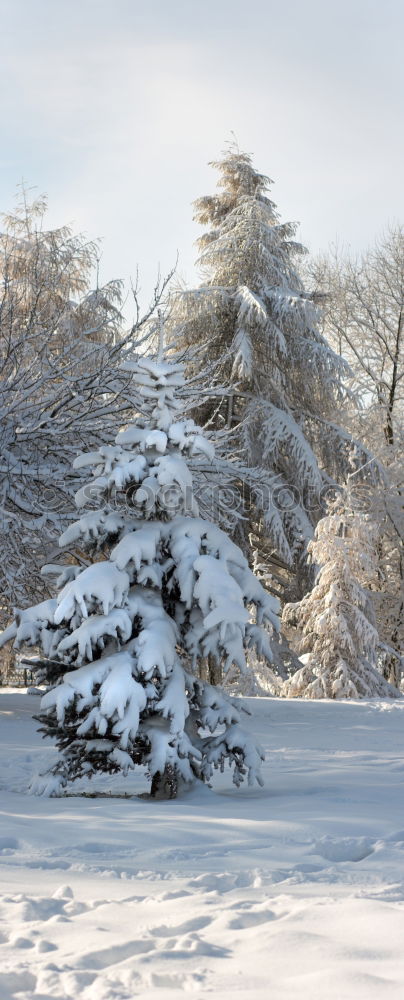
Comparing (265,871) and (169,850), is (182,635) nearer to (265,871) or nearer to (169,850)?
(169,850)

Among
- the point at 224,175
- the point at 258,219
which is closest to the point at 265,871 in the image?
the point at 258,219

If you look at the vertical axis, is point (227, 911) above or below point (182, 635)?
below

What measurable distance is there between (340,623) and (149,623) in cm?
904

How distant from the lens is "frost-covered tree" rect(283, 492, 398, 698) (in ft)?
48.1

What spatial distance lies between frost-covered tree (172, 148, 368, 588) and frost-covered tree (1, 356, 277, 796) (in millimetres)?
11099

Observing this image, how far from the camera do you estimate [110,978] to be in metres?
2.60

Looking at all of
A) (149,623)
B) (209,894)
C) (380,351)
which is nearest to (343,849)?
(209,894)

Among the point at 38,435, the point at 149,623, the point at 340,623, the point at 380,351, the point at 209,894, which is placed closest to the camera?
the point at 209,894

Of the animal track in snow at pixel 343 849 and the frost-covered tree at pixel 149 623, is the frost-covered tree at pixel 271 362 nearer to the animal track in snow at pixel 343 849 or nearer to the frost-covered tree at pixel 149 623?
the frost-covered tree at pixel 149 623

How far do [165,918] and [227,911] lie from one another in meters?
0.23

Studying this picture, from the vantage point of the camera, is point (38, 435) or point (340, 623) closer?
point (38, 435)

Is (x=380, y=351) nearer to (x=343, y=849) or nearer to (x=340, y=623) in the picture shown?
(x=340, y=623)

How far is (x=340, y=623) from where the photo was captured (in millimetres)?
14648

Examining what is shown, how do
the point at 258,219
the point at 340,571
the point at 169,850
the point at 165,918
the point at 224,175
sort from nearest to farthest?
the point at 165,918
the point at 169,850
the point at 340,571
the point at 258,219
the point at 224,175
